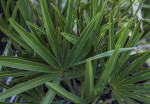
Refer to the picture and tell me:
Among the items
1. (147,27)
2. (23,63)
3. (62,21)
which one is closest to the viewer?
(23,63)

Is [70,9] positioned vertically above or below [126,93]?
above

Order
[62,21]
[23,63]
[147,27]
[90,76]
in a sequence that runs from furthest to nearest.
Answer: [147,27] → [62,21] → [23,63] → [90,76]

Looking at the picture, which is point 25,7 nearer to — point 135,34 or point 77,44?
point 77,44

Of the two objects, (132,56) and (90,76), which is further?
(132,56)

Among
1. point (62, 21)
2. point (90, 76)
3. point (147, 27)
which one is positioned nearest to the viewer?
point (90, 76)

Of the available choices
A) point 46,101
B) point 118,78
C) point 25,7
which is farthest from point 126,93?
point 25,7

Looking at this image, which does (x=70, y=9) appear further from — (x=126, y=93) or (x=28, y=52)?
(x=126, y=93)

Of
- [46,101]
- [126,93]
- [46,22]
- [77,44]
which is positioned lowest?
[126,93]

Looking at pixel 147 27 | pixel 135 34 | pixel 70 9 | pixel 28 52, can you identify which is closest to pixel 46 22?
pixel 70 9

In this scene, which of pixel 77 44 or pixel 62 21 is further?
pixel 62 21
